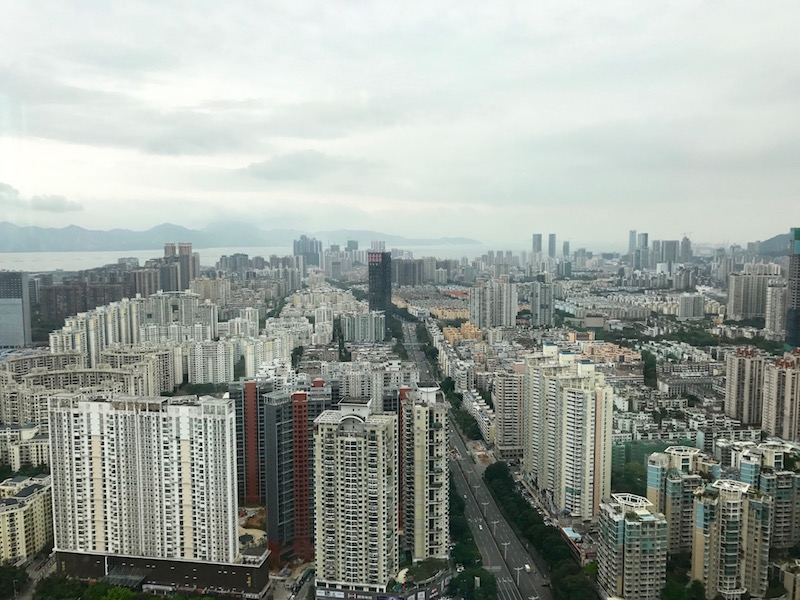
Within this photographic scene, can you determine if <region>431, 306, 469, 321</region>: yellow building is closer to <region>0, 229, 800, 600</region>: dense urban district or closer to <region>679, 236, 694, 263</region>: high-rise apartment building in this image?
<region>0, 229, 800, 600</region>: dense urban district

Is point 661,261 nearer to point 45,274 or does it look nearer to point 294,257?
point 294,257

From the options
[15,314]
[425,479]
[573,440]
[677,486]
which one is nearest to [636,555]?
[677,486]

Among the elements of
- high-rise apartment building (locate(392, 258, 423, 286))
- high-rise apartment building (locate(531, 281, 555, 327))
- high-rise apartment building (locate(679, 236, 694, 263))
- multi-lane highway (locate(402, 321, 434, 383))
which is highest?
high-rise apartment building (locate(679, 236, 694, 263))

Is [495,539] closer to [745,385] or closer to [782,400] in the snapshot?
[782,400]

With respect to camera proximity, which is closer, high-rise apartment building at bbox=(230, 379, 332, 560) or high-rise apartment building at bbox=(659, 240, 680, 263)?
high-rise apartment building at bbox=(230, 379, 332, 560)

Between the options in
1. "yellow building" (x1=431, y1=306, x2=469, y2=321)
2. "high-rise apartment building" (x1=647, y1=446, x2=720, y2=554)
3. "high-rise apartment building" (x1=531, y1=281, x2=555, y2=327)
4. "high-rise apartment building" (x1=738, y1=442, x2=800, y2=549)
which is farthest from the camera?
"yellow building" (x1=431, y1=306, x2=469, y2=321)

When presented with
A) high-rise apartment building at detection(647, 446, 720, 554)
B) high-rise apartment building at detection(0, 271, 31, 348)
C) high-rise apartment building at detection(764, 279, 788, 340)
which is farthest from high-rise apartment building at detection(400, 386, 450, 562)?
high-rise apartment building at detection(0, 271, 31, 348)

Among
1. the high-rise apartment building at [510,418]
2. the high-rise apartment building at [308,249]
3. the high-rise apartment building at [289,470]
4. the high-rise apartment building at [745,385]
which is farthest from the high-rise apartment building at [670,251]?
the high-rise apartment building at [289,470]
